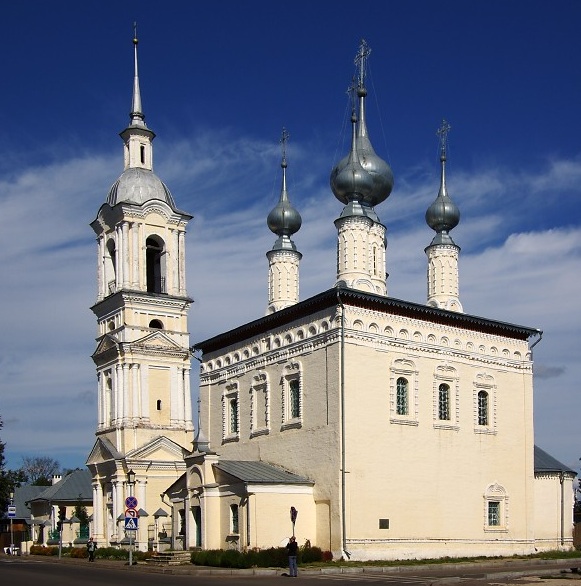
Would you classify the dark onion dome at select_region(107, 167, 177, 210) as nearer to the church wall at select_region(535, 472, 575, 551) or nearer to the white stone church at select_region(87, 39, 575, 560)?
the white stone church at select_region(87, 39, 575, 560)

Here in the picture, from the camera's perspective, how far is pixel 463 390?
1337 inches

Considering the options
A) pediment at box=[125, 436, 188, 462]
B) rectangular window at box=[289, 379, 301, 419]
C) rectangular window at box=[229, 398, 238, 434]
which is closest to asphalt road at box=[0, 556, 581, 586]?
rectangular window at box=[289, 379, 301, 419]

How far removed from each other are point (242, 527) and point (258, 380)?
6.67 metres

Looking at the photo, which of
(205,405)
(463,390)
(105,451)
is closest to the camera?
(463,390)

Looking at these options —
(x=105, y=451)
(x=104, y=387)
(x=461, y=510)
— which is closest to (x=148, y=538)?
(x=105, y=451)

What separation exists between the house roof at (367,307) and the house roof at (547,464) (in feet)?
21.1

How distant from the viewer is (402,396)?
106 ft

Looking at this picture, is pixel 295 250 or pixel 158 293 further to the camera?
pixel 158 293

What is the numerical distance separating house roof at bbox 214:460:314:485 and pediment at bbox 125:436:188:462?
28.5ft

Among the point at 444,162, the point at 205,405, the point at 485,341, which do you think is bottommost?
the point at 205,405

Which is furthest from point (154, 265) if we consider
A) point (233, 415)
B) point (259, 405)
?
point (259, 405)

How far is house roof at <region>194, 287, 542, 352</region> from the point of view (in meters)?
31.3

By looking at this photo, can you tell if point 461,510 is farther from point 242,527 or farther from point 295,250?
point 295,250

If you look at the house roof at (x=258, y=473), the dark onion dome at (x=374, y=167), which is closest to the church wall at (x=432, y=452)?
the house roof at (x=258, y=473)
